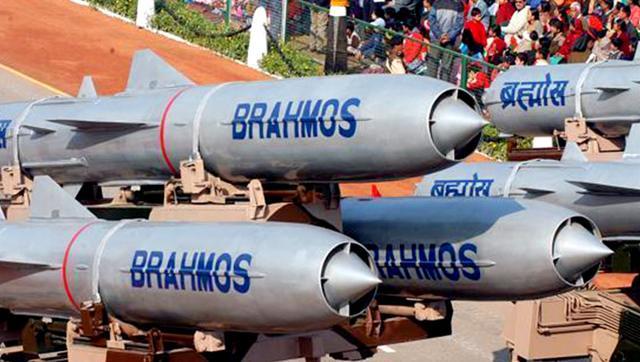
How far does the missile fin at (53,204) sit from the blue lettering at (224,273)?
2.04m

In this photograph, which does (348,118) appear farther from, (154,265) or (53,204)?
(53,204)

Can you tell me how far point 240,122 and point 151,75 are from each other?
75.3 inches

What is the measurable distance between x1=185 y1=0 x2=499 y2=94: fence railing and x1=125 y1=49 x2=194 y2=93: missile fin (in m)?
12.2

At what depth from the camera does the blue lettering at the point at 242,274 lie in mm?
11641

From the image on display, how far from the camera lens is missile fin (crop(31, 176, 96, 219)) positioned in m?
13.6

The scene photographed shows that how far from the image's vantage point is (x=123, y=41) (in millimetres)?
30875

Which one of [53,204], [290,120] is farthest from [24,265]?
[290,120]

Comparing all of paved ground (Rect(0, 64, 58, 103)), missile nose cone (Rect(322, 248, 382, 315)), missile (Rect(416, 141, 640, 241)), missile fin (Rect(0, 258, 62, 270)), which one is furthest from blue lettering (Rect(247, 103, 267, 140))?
paved ground (Rect(0, 64, 58, 103))

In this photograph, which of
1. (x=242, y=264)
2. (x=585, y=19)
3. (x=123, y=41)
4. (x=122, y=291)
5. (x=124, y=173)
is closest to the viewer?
(x=242, y=264)

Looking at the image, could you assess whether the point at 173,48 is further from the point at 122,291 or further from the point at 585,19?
the point at 122,291

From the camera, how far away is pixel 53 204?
1371 cm

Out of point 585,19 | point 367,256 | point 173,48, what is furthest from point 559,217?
point 173,48

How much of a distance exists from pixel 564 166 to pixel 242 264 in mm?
5423

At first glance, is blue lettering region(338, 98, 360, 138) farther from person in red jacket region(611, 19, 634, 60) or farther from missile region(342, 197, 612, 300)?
person in red jacket region(611, 19, 634, 60)
